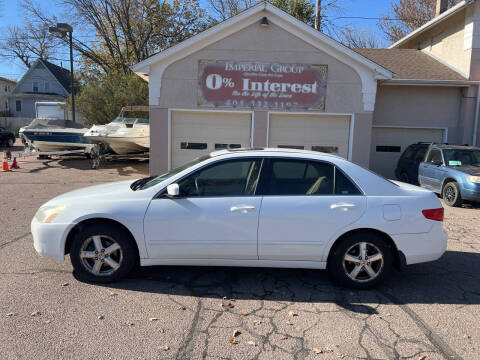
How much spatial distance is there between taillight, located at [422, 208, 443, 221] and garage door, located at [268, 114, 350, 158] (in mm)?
7339

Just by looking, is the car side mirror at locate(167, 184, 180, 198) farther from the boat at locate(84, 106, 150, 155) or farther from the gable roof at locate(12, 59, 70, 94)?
the gable roof at locate(12, 59, 70, 94)

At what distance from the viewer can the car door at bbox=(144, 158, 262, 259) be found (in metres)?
4.13

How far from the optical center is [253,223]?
4.12 metres

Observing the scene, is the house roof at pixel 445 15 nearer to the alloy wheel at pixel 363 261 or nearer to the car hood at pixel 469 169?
the car hood at pixel 469 169

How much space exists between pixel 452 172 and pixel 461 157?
3.01 ft

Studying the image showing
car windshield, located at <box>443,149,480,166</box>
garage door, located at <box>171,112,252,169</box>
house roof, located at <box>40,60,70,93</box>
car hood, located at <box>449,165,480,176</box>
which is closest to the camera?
car hood, located at <box>449,165,480,176</box>

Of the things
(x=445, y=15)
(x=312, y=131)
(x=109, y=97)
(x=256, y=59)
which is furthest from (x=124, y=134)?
(x=445, y=15)

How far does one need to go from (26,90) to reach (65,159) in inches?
1199

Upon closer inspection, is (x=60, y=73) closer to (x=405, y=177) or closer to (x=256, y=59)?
(x=256, y=59)

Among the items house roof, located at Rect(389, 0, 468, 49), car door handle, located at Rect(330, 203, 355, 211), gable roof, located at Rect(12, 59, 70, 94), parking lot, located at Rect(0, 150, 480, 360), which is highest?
gable roof, located at Rect(12, 59, 70, 94)

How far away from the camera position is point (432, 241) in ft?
14.0

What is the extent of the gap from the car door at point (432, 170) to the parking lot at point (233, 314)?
205 inches

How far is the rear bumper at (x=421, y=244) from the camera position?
13.8 feet

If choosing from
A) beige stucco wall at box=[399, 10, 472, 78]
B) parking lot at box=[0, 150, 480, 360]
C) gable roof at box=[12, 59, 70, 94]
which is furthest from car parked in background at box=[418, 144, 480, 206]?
gable roof at box=[12, 59, 70, 94]
